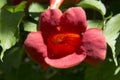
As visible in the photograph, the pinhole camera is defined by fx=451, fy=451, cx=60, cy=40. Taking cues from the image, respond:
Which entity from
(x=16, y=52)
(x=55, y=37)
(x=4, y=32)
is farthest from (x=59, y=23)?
(x=16, y=52)

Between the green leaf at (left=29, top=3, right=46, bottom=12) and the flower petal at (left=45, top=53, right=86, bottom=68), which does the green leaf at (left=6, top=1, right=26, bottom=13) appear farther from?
the flower petal at (left=45, top=53, right=86, bottom=68)

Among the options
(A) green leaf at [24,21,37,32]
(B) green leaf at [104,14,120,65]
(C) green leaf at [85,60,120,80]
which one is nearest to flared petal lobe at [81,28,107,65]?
(B) green leaf at [104,14,120,65]

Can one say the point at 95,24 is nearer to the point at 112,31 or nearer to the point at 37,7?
the point at 112,31

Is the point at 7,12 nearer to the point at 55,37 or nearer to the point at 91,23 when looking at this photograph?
the point at 55,37

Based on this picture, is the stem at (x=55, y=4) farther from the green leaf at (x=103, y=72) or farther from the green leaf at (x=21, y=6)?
the green leaf at (x=103, y=72)

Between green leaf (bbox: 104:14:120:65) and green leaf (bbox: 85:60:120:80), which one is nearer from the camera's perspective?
green leaf (bbox: 104:14:120:65)

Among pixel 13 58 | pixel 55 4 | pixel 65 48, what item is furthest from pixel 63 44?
pixel 13 58

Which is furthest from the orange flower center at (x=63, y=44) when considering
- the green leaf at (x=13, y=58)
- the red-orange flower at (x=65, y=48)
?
the green leaf at (x=13, y=58)
